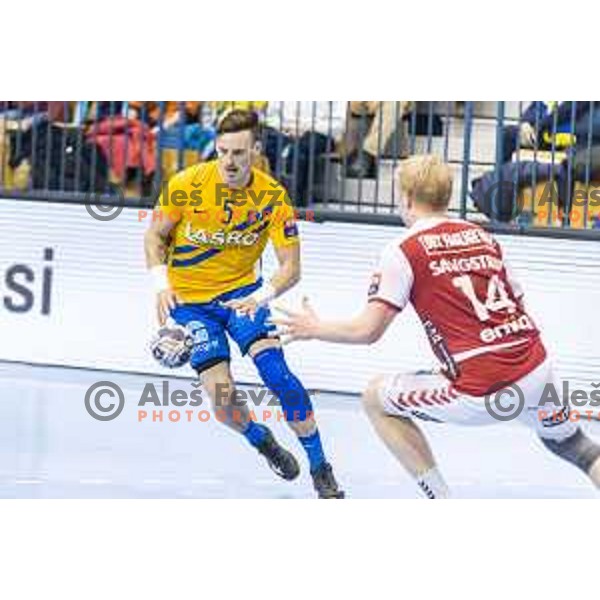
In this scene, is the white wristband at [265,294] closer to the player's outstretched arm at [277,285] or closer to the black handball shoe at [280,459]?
the player's outstretched arm at [277,285]

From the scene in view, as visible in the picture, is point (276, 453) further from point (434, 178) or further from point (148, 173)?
point (148, 173)

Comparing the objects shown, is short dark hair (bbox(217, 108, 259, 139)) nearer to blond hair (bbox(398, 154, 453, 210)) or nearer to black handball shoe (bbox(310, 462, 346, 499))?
blond hair (bbox(398, 154, 453, 210))

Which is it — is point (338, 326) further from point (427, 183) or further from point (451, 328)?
point (427, 183)

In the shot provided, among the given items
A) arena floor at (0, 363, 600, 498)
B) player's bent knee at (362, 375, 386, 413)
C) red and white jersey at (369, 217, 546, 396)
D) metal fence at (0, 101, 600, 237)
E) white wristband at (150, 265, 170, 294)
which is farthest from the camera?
metal fence at (0, 101, 600, 237)

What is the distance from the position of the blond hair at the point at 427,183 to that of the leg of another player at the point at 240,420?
1405 mm

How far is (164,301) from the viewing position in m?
9.77

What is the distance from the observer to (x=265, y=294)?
9.62 m

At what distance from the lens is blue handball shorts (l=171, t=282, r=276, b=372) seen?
31.8 ft

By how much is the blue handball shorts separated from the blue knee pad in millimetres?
108

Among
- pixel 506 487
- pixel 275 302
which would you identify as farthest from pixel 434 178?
pixel 506 487

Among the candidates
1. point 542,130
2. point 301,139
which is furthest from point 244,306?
→ point 542,130

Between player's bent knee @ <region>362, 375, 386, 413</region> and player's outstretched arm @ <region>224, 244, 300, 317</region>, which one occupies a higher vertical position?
player's outstretched arm @ <region>224, 244, 300, 317</region>

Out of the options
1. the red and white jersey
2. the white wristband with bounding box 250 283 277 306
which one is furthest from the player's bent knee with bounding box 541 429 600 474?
the white wristband with bounding box 250 283 277 306

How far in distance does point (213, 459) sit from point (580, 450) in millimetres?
1997
